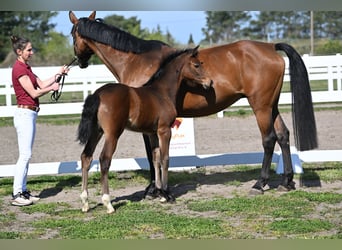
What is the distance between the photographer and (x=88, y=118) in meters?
5.63

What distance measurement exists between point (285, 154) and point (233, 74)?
131 centimetres

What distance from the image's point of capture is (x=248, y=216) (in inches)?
218

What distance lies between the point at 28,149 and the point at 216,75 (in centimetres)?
258

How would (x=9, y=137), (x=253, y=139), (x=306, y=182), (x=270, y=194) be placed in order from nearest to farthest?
1. (x=270, y=194)
2. (x=306, y=182)
3. (x=253, y=139)
4. (x=9, y=137)

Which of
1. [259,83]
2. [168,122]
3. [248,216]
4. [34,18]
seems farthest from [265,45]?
[34,18]

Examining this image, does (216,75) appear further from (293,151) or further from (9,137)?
(9,137)

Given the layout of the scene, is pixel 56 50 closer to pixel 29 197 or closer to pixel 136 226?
pixel 29 197

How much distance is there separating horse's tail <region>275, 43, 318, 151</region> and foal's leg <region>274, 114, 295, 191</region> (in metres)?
0.25

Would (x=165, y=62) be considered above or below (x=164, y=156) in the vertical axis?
above

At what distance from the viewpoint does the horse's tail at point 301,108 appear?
6820 millimetres

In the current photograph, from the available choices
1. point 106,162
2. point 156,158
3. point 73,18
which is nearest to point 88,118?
point 106,162

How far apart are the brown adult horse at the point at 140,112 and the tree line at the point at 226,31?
25.0 meters

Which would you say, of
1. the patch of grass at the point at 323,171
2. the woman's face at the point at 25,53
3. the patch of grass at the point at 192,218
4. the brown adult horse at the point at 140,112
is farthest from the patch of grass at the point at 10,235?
the patch of grass at the point at 323,171

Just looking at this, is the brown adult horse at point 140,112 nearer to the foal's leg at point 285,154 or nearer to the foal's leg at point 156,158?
the foal's leg at point 156,158
